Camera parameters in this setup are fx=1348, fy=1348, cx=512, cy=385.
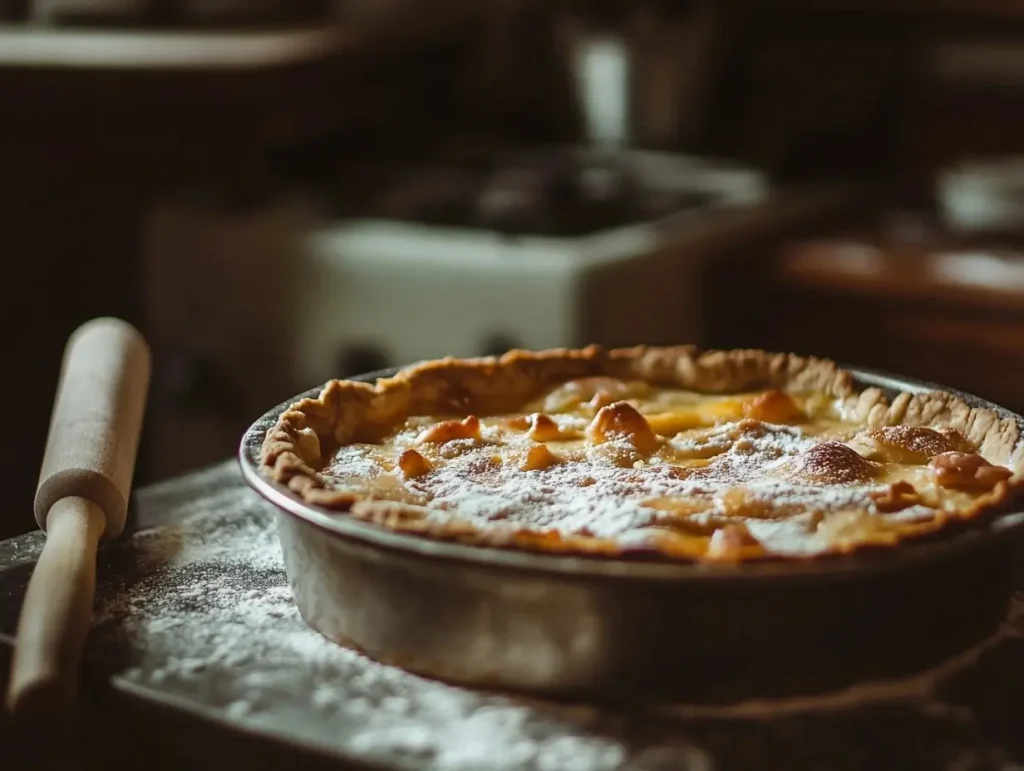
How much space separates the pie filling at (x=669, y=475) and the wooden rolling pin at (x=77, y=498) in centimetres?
17

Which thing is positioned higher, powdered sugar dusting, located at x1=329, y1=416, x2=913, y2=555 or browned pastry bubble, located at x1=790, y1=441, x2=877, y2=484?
browned pastry bubble, located at x1=790, y1=441, x2=877, y2=484

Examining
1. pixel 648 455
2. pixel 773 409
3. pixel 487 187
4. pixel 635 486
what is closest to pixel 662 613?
pixel 635 486

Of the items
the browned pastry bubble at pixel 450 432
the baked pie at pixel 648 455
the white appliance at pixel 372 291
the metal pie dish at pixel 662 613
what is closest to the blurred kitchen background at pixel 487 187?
the white appliance at pixel 372 291

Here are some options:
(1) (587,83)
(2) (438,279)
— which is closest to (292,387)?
(2) (438,279)

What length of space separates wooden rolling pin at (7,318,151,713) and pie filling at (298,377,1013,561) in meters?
0.17

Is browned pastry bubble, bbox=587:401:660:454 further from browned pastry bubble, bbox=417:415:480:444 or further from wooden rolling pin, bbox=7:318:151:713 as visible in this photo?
wooden rolling pin, bbox=7:318:151:713

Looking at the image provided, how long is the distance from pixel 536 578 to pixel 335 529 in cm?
15

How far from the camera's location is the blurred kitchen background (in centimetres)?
244

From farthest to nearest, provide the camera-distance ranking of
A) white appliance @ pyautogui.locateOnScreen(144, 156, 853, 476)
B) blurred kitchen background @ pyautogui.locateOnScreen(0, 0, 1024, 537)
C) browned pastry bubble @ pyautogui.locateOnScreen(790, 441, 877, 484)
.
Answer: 1. blurred kitchen background @ pyautogui.locateOnScreen(0, 0, 1024, 537)
2. white appliance @ pyautogui.locateOnScreen(144, 156, 853, 476)
3. browned pastry bubble @ pyautogui.locateOnScreen(790, 441, 877, 484)

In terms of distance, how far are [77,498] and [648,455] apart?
0.49m

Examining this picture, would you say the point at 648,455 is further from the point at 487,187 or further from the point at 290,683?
the point at 487,187

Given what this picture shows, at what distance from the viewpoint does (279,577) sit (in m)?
1.12

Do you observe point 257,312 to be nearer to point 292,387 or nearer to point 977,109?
point 292,387

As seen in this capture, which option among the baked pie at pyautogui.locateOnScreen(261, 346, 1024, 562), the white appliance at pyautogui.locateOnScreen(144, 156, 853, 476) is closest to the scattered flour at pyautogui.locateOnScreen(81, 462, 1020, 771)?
the baked pie at pyautogui.locateOnScreen(261, 346, 1024, 562)
